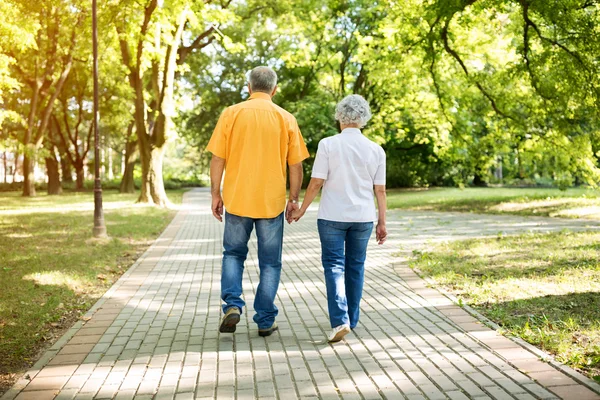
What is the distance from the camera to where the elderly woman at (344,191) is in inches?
200

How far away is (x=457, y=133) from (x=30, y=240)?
13.8m

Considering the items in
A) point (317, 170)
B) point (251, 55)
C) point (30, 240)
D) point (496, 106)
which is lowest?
point (30, 240)

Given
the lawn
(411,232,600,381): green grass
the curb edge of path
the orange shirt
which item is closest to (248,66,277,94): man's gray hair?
the orange shirt

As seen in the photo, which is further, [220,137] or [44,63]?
[44,63]

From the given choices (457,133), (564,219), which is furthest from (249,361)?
(457,133)

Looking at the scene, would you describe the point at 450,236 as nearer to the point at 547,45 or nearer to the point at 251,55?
the point at 547,45

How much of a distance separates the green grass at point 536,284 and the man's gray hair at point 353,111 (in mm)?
2194

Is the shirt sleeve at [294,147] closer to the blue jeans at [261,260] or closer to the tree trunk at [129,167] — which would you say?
the blue jeans at [261,260]

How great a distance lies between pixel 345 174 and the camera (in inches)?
201

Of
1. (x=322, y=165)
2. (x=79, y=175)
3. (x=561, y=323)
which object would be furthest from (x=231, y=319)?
(x=79, y=175)

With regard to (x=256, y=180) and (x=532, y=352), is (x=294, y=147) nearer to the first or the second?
(x=256, y=180)

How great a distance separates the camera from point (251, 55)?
41.9 meters

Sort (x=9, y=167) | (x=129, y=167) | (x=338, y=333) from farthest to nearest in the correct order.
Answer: (x=9, y=167) → (x=129, y=167) → (x=338, y=333)

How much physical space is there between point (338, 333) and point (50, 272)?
5.21 meters
